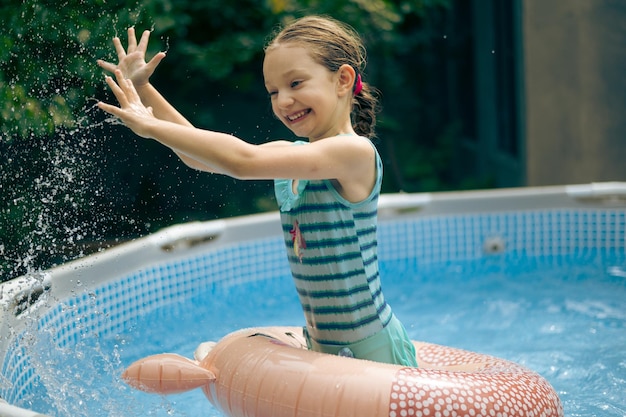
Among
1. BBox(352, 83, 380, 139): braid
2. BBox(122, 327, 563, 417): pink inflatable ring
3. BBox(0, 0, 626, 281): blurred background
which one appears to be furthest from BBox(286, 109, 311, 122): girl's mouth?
BBox(0, 0, 626, 281): blurred background

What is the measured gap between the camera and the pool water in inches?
140

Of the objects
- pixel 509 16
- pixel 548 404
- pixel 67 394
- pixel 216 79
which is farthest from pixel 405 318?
pixel 509 16

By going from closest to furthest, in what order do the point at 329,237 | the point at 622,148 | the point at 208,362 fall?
1. the point at 329,237
2. the point at 208,362
3. the point at 622,148

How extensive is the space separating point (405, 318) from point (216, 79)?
13.0ft

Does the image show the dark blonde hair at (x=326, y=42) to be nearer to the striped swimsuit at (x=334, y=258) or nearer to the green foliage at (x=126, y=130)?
the striped swimsuit at (x=334, y=258)

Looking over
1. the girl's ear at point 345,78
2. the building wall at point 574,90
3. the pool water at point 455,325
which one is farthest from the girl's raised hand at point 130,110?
the building wall at point 574,90

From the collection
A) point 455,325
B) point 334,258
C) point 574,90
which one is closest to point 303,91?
point 334,258

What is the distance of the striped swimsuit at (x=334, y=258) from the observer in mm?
Answer: 2432

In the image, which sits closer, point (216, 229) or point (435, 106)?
point (216, 229)

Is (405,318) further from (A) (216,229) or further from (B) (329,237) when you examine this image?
(B) (329,237)

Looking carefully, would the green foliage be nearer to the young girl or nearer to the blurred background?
the blurred background

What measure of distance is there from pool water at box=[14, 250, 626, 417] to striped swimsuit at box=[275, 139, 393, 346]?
104 cm

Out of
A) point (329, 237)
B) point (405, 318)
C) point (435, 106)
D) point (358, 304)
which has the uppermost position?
point (435, 106)

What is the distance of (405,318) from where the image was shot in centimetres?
505
